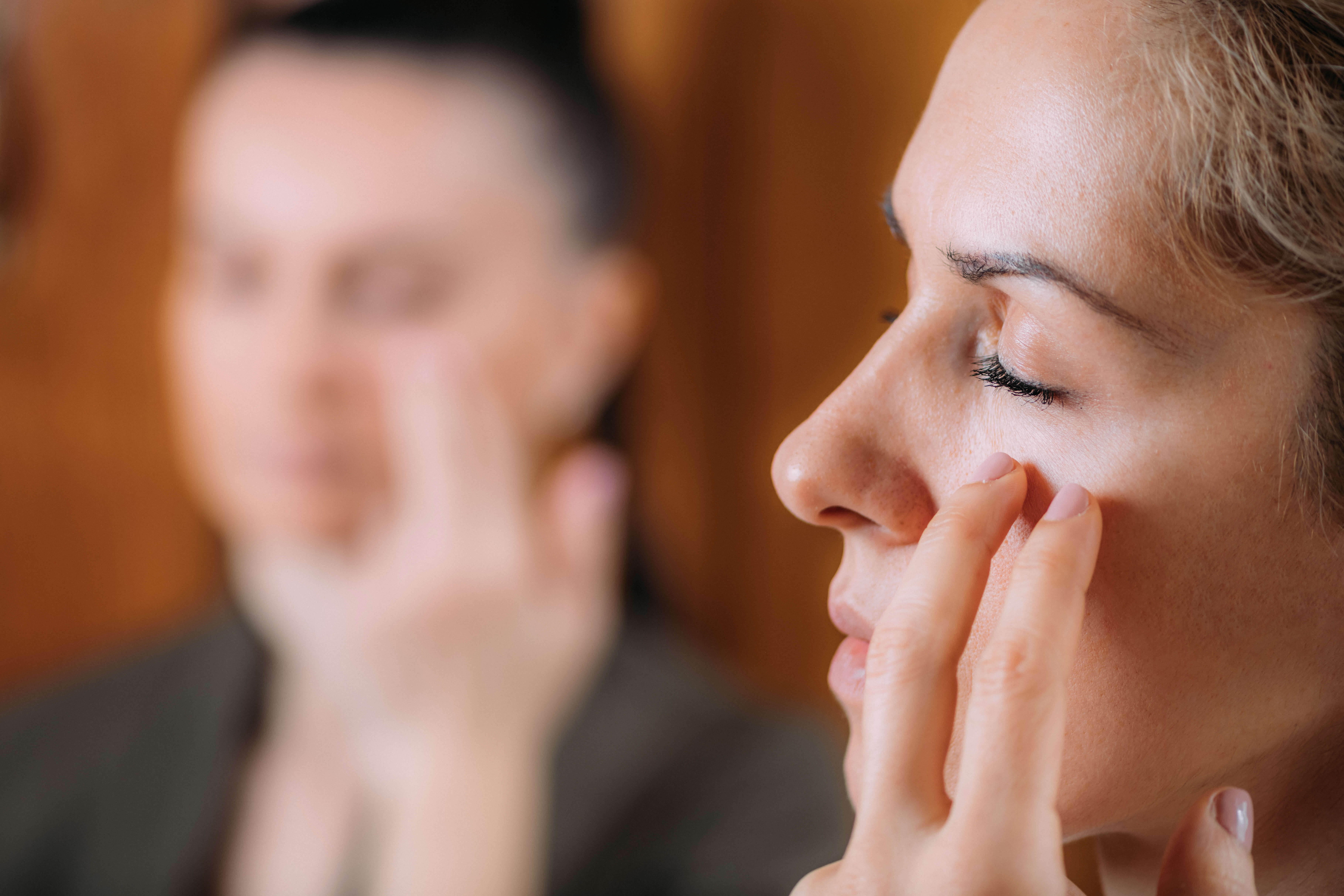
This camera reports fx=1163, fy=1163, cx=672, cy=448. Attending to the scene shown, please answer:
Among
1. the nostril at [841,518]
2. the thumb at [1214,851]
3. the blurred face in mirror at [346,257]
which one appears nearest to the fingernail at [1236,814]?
the thumb at [1214,851]

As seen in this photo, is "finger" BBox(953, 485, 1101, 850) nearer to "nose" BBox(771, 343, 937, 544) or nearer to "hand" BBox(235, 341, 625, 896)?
"nose" BBox(771, 343, 937, 544)

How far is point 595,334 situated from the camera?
117 cm

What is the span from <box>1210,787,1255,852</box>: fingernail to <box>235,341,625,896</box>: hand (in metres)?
0.78

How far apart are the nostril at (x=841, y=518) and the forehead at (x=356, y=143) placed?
79cm

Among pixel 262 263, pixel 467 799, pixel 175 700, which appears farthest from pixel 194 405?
pixel 467 799

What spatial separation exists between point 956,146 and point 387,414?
0.83 meters

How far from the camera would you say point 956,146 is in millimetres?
279

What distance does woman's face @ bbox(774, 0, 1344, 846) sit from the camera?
10.2 inches

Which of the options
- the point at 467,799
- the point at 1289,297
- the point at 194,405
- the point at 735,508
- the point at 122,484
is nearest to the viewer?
the point at 1289,297

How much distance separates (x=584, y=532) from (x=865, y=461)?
0.85 m

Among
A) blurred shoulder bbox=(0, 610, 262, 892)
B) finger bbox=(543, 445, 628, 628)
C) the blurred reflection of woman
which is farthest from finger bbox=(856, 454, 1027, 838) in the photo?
blurred shoulder bbox=(0, 610, 262, 892)

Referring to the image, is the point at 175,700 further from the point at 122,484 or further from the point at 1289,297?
the point at 1289,297

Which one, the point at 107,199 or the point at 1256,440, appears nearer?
the point at 1256,440

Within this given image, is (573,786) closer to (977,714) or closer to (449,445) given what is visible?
(449,445)
